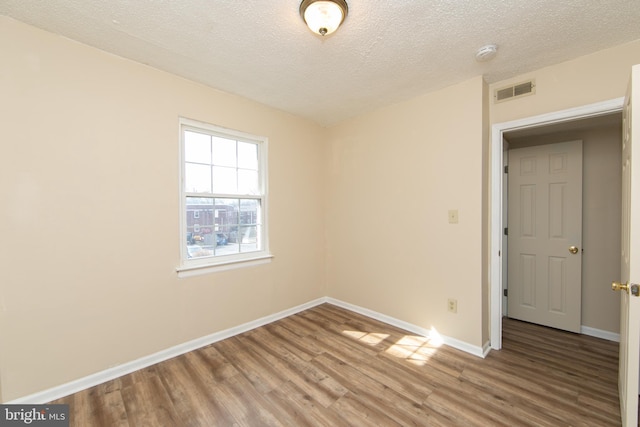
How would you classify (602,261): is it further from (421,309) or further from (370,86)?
(370,86)

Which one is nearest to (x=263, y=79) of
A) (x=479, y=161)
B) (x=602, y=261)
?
(x=479, y=161)

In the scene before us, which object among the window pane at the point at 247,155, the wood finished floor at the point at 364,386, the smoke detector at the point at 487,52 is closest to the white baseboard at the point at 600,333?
the wood finished floor at the point at 364,386

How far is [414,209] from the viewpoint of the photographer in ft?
9.12

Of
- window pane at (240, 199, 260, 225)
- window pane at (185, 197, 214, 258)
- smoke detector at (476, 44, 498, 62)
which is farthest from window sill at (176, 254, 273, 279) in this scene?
smoke detector at (476, 44, 498, 62)

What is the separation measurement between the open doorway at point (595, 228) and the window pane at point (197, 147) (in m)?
3.00

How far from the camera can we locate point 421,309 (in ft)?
8.99

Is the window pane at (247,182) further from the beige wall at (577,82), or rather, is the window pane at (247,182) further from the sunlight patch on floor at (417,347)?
the beige wall at (577,82)

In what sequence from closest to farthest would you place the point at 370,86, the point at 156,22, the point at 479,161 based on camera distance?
the point at 156,22, the point at 479,161, the point at 370,86

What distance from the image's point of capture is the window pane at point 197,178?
8.20 feet

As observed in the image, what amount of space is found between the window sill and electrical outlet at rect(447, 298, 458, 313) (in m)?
1.96

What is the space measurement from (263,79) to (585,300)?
4014mm

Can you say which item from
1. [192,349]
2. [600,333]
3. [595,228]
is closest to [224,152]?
[192,349]

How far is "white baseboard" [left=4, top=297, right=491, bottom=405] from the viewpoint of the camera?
1819 millimetres
